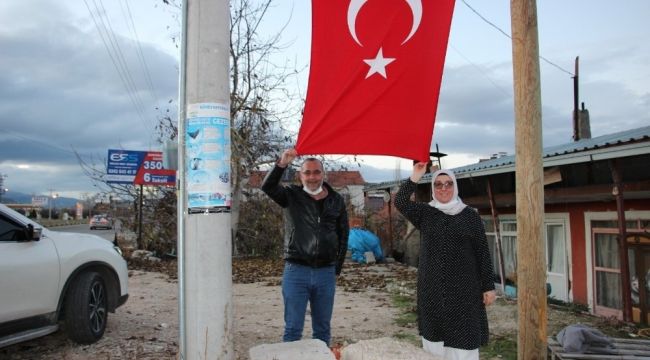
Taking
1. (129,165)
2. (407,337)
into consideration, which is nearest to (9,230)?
(407,337)

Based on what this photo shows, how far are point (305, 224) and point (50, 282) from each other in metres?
2.99

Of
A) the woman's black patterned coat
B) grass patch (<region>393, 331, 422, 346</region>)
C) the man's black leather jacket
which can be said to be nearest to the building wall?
grass patch (<region>393, 331, 422, 346</region>)

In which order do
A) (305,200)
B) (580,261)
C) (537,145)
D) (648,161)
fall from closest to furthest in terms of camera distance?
(537,145)
(305,200)
(648,161)
(580,261)

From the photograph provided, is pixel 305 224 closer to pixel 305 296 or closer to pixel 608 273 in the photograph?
pixel 305 296

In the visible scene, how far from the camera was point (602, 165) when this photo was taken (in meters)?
9.20

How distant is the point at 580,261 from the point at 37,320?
32.3 ft

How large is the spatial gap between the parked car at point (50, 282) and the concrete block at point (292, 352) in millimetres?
3190

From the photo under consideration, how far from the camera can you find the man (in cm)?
420

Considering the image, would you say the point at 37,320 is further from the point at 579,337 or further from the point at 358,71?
the point at 579,337

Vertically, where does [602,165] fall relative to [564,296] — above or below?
above

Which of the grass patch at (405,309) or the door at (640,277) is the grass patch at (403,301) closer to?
the grass patch at (405,309)

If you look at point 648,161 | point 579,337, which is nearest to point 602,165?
point 648,161

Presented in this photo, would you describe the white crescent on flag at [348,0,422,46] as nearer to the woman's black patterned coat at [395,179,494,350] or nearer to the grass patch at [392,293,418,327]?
the woman's black patterned coat at [395,179,494,350]

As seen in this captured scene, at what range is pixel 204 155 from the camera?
2801mm
